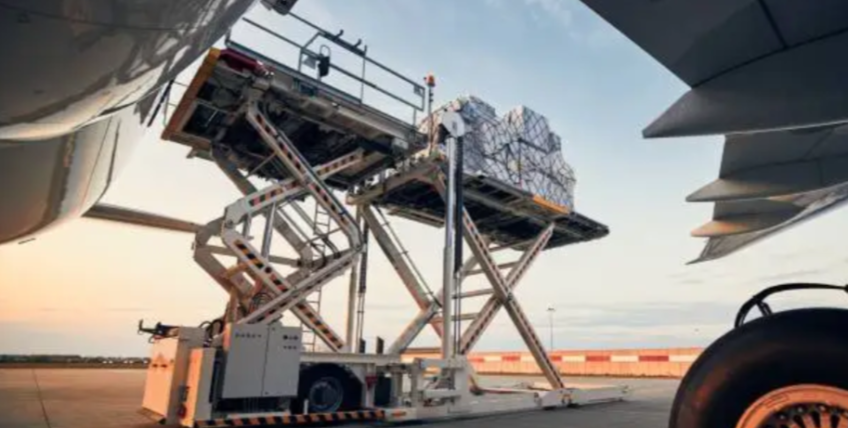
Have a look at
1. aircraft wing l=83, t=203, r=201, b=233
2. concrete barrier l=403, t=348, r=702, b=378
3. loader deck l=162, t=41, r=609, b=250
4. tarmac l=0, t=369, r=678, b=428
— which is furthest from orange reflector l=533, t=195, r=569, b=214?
concrete barrier l=403, t=348, r=702, b=378

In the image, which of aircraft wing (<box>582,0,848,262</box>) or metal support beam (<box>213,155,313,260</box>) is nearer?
aircraft wing (<box>582,0,848,262</box>)

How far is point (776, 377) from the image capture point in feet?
8.63

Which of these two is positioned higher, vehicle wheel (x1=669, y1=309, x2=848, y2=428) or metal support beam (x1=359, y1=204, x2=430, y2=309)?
metal support beam (x1=359, y1=204, x2=430, y2=309)

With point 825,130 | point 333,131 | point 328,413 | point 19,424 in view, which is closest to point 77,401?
point 19,424

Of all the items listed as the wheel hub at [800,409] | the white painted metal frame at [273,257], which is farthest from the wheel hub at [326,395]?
the wheel hub at [800,409]

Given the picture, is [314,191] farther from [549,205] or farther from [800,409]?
[800,409]

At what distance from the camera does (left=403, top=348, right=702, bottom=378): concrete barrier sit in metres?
34.3

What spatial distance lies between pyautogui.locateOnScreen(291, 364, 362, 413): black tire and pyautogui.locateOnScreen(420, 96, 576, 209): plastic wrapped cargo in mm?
5888

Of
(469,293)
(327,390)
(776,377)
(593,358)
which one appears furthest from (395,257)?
(593,358)

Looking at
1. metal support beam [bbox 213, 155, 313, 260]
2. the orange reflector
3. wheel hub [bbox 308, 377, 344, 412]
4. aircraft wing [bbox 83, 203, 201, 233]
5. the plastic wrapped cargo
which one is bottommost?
wheel hub [bbox 308, 377, 344, 412]

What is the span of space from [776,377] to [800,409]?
169mm

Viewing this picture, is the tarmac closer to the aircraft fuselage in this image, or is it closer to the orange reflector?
the orange reflector

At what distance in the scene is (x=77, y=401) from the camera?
12.9 metres

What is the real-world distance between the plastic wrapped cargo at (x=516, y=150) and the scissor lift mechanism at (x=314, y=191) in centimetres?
55
